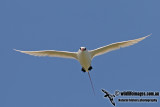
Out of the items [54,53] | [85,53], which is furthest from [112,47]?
[54,53]

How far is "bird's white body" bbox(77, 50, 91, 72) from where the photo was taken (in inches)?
808

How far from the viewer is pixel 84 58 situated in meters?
20.7

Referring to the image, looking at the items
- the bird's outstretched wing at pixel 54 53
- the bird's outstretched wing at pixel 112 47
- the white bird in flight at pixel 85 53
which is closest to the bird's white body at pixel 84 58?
the white bird in flight at pixel 85 53

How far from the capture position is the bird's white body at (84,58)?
20531mm

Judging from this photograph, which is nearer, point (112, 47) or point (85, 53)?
point (85, 53)

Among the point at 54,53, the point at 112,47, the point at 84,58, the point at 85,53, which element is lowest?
the point at 84,58

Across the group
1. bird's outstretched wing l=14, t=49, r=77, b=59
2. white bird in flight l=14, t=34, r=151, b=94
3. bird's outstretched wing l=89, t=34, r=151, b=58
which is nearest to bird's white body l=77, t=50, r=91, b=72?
white bird in flight l=14, t=34, r=151, b=94

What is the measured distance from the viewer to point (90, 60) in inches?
829

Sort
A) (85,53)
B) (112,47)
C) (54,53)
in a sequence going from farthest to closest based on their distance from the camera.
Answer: (54,53) < (112,47) < (85,53)

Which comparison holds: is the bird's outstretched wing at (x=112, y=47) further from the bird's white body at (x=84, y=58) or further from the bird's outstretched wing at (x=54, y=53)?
the bird's outstretched wing at (x=54, y=53)

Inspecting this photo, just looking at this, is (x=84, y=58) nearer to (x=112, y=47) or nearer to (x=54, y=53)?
(x=112, y=47)

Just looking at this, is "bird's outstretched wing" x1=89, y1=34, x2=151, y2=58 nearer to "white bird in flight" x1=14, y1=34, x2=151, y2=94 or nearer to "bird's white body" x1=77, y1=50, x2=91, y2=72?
"white bird in flight" x1=14, y1=34, x2=151, y2=94

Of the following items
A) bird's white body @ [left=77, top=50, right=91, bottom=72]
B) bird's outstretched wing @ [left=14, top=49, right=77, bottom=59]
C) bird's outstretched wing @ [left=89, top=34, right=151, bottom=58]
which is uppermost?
→ bird's outstretched wing @ [left=14, top=49, right=77, bottom=59]

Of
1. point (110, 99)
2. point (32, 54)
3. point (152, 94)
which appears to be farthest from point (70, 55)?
point (152, 94)
